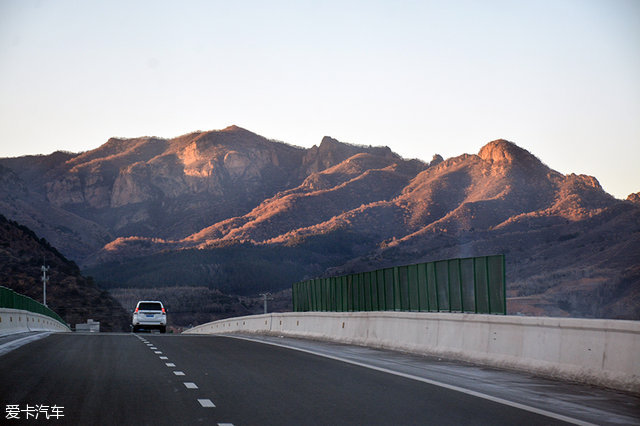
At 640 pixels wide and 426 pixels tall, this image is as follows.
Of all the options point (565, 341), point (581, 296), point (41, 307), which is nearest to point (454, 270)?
point (565, 341)

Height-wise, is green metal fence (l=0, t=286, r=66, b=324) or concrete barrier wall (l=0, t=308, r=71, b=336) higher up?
green metal fence (l=0, t=286, r=66, b=324)

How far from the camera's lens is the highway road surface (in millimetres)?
10117

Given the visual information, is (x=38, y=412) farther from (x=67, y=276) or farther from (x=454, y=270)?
(x=67, y=276)

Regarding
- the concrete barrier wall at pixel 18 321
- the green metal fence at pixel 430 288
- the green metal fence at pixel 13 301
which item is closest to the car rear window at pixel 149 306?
the concrete barrier wall at pixel 18 321

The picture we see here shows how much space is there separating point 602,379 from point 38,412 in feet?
25.1

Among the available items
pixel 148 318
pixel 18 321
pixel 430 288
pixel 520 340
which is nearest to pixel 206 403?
pixel 520 340

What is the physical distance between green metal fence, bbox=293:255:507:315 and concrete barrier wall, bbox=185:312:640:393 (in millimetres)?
1113

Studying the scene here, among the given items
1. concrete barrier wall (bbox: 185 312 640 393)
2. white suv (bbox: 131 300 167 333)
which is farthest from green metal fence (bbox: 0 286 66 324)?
concrete barrier wall (bbox: 185 312 640 393)

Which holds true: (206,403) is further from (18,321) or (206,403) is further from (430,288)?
(18,321)

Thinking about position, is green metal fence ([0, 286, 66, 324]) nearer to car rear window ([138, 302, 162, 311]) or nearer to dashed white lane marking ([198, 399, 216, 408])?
car rear window ([138, 302, 162, 311])

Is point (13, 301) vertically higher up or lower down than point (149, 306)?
higher up

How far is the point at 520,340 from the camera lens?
52.7 ft

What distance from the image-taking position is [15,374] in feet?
49.5

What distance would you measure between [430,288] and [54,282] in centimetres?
10972
